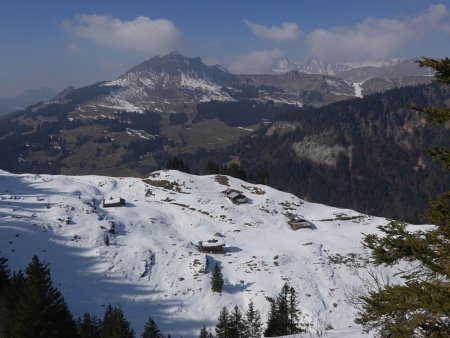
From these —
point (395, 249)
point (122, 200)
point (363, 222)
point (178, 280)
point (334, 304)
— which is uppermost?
point (122, 200)

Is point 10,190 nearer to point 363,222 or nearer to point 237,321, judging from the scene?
point 237,321

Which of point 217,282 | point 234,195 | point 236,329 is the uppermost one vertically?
point 234,195

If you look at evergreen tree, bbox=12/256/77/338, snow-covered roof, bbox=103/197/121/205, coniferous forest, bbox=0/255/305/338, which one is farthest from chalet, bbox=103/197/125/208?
evergreen tree, bbox=12/256/77/338

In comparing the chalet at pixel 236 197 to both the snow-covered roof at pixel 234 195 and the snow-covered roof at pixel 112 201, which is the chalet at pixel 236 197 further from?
the snow-covered roof at pixel 112 201

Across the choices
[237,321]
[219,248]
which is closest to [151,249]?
[219,248]

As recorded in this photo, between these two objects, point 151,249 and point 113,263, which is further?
point 151,249

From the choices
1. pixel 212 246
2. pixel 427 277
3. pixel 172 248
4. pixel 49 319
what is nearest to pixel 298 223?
pixel 212 246

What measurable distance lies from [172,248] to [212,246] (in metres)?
6.84

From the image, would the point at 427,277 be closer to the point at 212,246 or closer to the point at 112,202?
the point at 212,246

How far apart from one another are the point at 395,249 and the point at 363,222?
2998 inches

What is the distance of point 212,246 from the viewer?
Answer: 6562 centimetres

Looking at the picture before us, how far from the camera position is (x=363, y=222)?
82.8m

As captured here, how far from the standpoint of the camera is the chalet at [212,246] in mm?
65750

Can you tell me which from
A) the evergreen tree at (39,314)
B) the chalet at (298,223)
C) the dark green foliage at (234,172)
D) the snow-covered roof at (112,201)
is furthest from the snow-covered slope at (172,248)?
the dark green foliage at (234,172)
